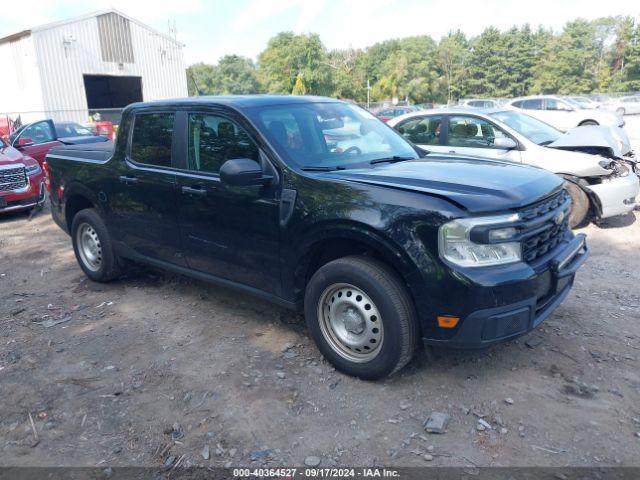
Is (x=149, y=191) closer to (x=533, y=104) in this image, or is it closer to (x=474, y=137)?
(x=474, y=137)

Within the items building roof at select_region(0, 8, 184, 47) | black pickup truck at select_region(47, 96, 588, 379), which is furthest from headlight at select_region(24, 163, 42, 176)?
building roof at select_region(0, 8, 184, 47)

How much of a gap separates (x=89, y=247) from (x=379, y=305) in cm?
386

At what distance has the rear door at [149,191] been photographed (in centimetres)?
454

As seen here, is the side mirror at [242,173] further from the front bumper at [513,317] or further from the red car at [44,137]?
the red car at [44,137]

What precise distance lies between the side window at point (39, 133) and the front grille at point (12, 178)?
9.06 feet

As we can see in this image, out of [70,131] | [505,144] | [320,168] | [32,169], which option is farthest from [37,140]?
[320,168]

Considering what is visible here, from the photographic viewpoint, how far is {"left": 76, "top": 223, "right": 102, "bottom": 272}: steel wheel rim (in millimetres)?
5617

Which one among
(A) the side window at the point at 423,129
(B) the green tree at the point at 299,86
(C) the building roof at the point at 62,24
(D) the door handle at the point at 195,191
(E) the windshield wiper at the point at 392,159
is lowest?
(D) the door handle at the point at 195,191

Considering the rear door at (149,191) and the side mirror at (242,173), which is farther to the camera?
the rear door at (149,191)

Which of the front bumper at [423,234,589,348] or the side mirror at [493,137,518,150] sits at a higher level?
the side mirror at [493,137,518,150]

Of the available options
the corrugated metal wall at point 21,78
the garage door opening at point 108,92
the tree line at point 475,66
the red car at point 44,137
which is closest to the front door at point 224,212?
the red car at point 44,137

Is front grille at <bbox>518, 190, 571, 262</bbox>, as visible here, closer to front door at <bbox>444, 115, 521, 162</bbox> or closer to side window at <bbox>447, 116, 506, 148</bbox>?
front door at <bbox>444, 115, 521, 162</bbox>

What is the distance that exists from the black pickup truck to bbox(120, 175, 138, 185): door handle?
0.07 ft

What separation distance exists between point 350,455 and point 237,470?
62 cm
